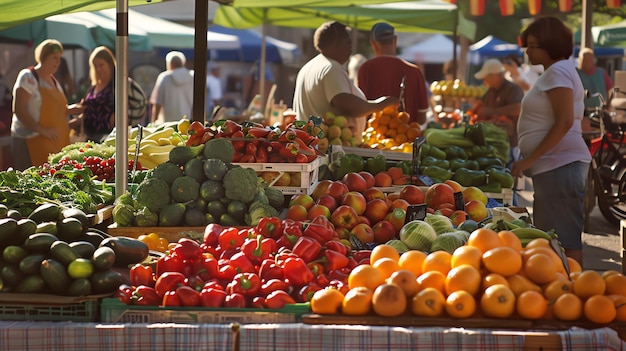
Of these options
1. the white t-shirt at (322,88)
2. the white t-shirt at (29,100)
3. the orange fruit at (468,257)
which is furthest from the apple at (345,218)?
the white t-shirt at (29,100)

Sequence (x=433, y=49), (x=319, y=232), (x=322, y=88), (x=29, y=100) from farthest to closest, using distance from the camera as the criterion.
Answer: (x=433, y=49) < (x=29, y=100) < (x=322, y=88) < (x=319, y=232)

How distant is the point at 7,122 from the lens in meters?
15.7

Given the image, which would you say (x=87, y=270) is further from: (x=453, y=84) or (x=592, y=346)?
(x=453, y=84)

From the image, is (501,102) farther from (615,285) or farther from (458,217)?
(615,285)

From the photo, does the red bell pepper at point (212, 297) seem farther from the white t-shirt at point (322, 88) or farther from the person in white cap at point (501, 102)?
the person in white cap at point (501, 102)

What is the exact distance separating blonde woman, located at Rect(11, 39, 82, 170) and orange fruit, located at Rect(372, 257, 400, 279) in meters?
6.62

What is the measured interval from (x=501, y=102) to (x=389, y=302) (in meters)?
8.20

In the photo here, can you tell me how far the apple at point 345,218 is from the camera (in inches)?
161

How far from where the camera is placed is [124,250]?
10.6 ft

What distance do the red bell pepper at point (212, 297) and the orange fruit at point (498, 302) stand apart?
89cm

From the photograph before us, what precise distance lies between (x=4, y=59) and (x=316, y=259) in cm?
1844

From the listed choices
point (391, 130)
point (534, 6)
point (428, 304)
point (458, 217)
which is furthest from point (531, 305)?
point (534, 6)

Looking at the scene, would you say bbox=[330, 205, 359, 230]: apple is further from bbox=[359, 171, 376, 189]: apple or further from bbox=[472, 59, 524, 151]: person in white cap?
bbox=[472, 59, 524, 151]: person in white cap

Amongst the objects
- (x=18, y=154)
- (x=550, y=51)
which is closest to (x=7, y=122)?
(x=18, y=154)
